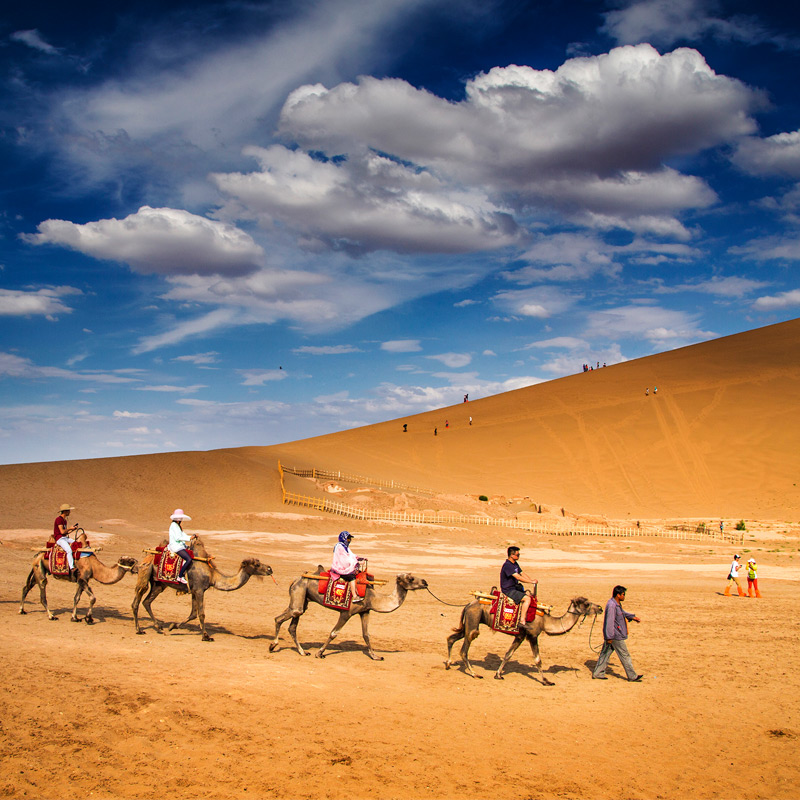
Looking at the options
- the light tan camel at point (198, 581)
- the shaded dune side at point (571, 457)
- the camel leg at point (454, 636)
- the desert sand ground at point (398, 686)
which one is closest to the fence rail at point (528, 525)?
the desert sand ground at point (398, 686)

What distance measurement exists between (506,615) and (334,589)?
3.29 meters

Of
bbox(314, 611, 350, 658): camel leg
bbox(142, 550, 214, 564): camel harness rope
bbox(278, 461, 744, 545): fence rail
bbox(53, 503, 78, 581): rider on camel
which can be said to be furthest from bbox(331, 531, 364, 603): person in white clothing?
bbox(278, 461, 744, 545): fence rail

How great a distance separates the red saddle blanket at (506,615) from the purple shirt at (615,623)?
145 centimetres

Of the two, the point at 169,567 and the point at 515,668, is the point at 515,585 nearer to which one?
the point at 515,668

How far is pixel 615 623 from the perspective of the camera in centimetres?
1217

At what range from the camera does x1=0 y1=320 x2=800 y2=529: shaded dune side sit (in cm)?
4184

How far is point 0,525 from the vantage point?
30516 mm

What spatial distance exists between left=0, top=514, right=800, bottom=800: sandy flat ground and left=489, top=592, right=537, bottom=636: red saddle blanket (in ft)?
3.06

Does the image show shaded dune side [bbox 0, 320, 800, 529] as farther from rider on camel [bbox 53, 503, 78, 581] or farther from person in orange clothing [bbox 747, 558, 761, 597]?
person in orange clothing [bbox 747, 558, 761, 597]

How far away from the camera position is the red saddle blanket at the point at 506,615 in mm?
11953

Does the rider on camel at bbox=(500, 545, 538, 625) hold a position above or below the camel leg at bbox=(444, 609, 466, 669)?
above

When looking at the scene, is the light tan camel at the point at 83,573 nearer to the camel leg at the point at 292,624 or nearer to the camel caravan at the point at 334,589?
the camel caravan at the point at 334,589

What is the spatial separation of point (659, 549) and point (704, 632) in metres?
19.5

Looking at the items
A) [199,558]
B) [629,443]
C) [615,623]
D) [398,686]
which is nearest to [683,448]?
[629,443]
